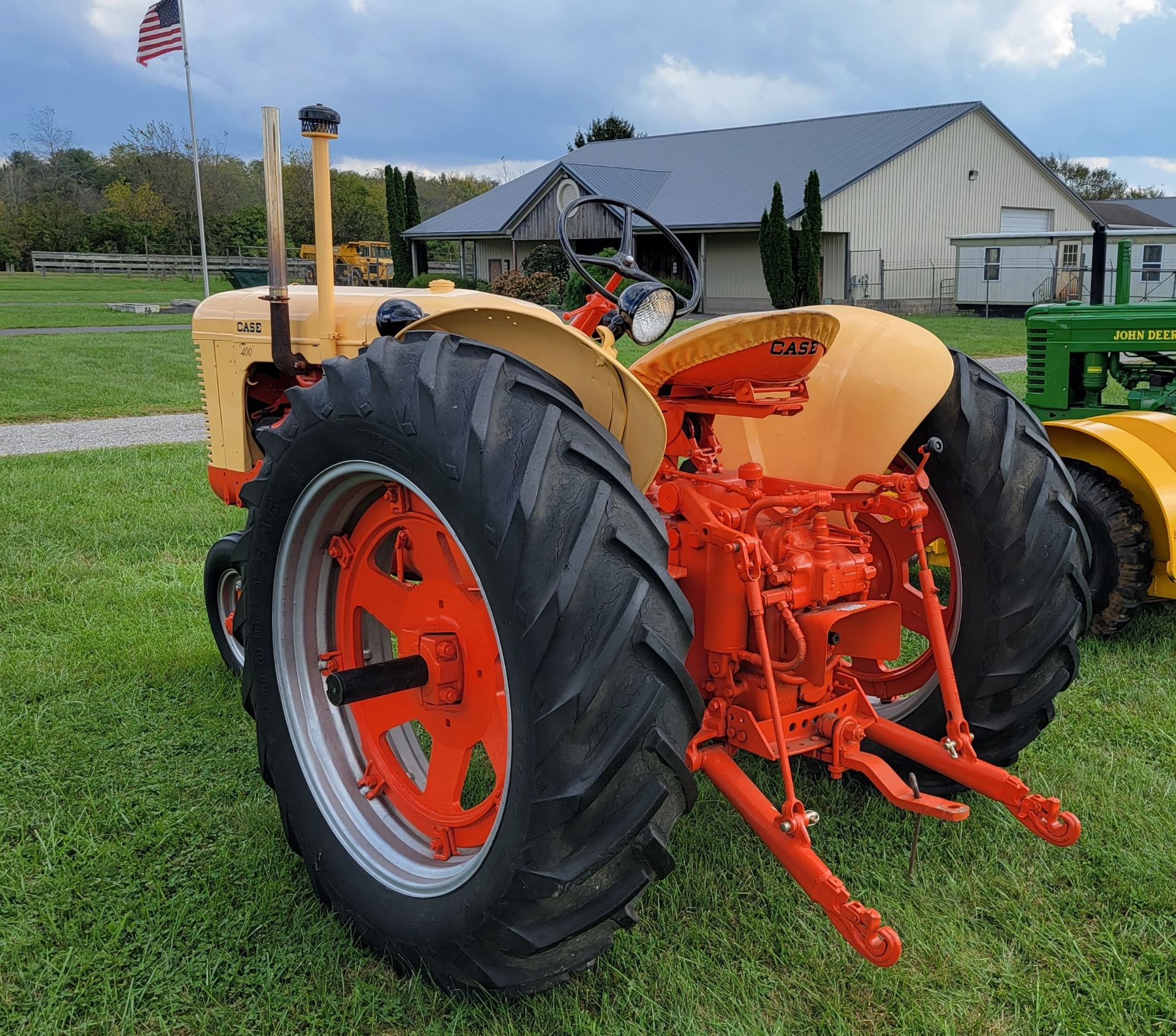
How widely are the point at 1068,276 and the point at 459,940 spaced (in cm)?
3048

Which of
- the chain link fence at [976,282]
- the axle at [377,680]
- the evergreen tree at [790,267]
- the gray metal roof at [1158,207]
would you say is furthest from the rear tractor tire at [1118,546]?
the gray metal roof at [1158,207]

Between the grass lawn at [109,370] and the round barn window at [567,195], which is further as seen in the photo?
the grass lawn at [109,370]

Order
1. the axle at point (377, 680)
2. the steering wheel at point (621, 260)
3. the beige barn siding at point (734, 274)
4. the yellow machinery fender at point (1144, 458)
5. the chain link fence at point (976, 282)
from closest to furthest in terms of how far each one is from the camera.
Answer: the axle at point (377, 680)
the steering wheel at point (621, 260)
the yellow machinery fender at point (1144, 458)
the chain link fence at point (976, 282)
the beige barn siding at point (734, 274)

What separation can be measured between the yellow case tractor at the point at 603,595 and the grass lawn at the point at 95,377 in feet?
29.6

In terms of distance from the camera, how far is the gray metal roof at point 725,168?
31.2 meters

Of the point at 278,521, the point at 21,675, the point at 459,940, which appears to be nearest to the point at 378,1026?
the point at 459,940

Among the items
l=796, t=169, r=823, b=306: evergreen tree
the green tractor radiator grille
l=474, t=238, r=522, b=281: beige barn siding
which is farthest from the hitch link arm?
l=474, t=238, r=522, b=281: beige barn siding

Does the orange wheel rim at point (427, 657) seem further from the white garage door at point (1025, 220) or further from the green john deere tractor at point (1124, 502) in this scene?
the white garage door at point (1025, 220)

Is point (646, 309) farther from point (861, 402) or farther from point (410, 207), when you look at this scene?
point (410, 207)

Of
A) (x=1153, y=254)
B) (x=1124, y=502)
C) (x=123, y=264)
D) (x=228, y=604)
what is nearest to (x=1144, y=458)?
(x=1124, y=502)

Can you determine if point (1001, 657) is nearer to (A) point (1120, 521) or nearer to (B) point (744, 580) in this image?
(B) point (744, 580)

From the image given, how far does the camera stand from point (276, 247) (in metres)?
3.09

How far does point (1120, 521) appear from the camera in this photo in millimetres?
4207

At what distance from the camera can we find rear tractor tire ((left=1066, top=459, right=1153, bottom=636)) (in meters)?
4.21
